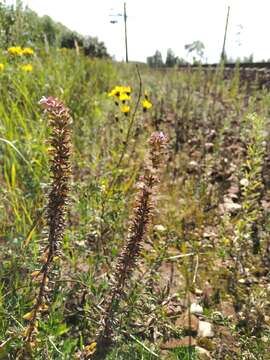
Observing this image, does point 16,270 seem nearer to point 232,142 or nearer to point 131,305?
point 131,305

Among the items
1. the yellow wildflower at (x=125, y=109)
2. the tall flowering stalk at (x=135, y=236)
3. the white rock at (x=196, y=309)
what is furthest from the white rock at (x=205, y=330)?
the yellow wildflower at (x=125, y=109)

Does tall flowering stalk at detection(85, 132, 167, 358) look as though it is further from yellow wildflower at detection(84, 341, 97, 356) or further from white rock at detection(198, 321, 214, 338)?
white rock at detection(198, 321, 214, 338)

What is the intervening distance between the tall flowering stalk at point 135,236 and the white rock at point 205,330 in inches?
21.1

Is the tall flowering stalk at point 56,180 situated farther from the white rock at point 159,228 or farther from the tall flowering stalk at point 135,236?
the white rock at point 159,228

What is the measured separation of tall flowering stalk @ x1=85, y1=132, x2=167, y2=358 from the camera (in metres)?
1.36

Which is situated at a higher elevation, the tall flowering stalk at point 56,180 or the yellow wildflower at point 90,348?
the tall flowering stalk at point 56,180

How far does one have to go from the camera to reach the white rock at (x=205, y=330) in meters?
1.85

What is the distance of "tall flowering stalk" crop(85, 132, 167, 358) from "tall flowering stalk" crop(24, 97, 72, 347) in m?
0.31

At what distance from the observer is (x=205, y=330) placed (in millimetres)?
1871

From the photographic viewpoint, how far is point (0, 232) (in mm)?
2061

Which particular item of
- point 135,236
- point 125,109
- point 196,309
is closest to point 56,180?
point 135,236

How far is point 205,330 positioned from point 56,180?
118 cm

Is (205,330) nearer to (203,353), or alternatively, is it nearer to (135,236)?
(203,353)

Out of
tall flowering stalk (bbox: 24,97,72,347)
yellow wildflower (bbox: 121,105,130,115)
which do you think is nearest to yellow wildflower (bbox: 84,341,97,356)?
tall flowering stalk (bbox: 24,97,72,347)
